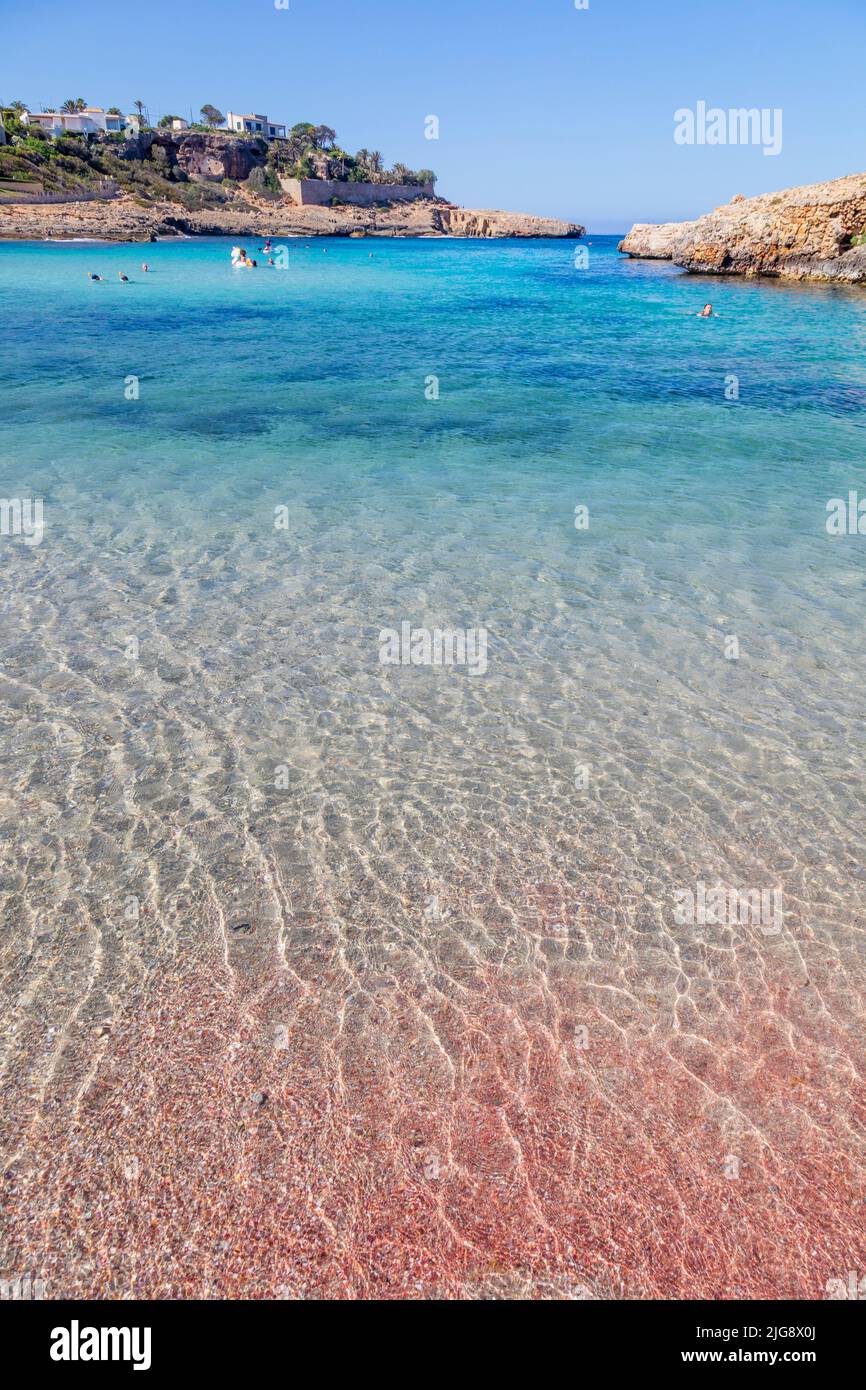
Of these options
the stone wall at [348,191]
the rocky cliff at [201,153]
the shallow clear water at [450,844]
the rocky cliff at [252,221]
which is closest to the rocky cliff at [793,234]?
the shallow clear water at [450,844]

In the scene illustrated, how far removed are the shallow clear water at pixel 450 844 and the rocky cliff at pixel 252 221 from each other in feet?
306

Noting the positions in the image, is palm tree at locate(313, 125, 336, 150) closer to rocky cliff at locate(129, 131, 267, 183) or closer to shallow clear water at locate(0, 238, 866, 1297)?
rocky cliff at locate(129, 131, 267, 183)

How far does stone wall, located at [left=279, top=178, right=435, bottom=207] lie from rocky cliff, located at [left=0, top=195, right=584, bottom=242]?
2948 mm

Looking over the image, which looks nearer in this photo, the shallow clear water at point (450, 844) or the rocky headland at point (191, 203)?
the shallow clear water at point (450, 844)

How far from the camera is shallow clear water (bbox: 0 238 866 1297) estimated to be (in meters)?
3.87

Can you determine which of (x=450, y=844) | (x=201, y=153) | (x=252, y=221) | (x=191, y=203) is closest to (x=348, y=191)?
(x=201, y=153)

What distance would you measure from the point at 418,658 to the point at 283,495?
6285mm

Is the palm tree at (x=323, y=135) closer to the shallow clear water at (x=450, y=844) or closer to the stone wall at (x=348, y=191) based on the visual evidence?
the stone wall at (x=348, y=191)

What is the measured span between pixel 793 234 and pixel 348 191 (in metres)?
146

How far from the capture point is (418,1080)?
14.1 feet

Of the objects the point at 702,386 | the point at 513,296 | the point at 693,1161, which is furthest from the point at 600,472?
the point at 513,296

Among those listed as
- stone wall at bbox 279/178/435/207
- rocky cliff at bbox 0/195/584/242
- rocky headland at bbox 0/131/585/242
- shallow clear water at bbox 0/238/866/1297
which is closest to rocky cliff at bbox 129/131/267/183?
rocky headland at bbox 0/131/585/242

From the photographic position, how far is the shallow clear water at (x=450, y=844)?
3.87 metres

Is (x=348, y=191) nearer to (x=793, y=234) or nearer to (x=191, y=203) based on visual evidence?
(x=191, y=203)
